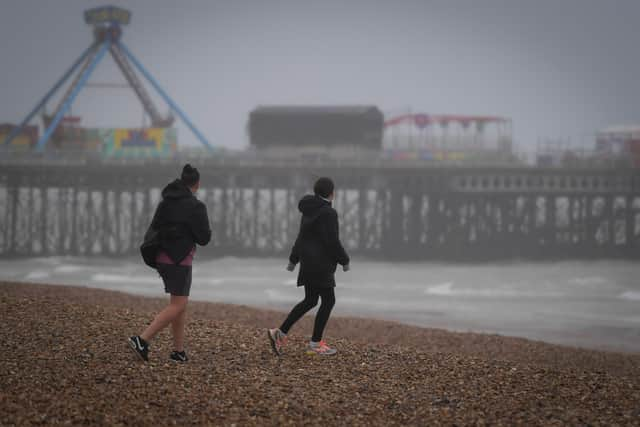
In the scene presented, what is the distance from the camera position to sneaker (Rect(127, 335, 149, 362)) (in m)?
8.13

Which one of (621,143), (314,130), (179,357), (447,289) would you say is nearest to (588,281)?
(447,289)

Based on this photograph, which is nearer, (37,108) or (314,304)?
(314,304)

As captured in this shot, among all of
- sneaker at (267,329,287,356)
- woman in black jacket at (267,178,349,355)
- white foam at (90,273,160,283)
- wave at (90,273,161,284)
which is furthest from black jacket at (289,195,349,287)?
white foam at (90,273,160,283)

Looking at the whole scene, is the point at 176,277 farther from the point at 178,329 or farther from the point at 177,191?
the point at 177,191

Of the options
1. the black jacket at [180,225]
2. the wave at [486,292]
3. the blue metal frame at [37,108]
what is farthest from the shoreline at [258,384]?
the blue metal frame at [37,108]

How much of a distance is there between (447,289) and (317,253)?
28.1 metres

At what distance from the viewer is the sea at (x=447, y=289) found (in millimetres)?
25094

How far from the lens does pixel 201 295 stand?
31031mm

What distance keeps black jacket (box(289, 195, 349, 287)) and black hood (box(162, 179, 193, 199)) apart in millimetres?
1252

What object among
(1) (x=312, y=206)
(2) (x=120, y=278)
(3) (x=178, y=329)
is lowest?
(2) (x=120, y=278)

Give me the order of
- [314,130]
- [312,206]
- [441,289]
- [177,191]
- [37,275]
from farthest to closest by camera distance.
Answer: [314,130], [37,275], [441,289], [312,206], [177,191]

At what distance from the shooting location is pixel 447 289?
36219 mm

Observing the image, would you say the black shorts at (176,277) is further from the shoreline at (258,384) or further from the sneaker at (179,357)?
the shoreline at (258,384)

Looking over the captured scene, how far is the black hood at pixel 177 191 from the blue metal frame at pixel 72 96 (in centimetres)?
5296
